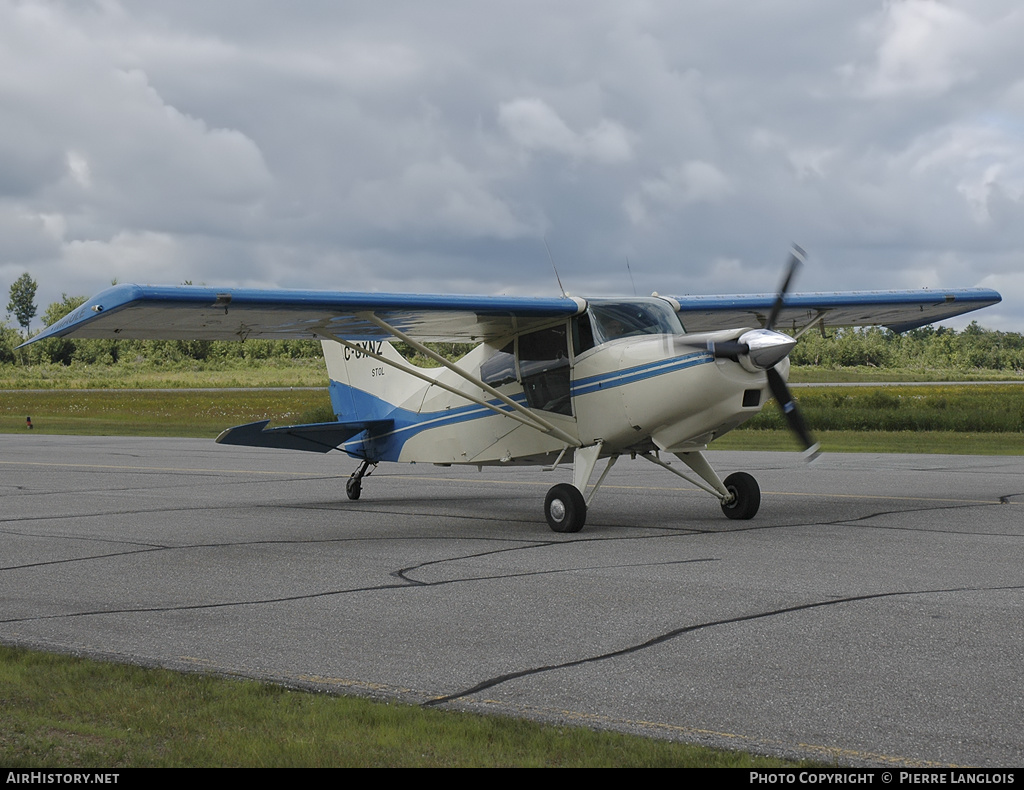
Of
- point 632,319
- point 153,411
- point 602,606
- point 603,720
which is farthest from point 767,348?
point 153,411

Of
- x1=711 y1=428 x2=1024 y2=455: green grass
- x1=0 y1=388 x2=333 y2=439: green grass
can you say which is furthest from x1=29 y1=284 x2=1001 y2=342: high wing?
x1=0 y1=388 x2=333 y2=439: green grass

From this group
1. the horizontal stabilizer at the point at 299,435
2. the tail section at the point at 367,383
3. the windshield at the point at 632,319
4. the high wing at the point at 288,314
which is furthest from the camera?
the tail section at the point at 367,383

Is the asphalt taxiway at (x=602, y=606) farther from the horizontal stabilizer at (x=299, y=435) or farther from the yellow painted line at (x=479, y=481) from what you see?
the horizontal stabilizer at (x=299, y=435)

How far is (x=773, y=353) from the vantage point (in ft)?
36.2

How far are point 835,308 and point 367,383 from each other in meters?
7.15

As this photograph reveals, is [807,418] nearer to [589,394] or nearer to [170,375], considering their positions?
[589,394]

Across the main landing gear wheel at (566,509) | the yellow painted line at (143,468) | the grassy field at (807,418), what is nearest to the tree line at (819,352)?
the grassy field at (807,418)

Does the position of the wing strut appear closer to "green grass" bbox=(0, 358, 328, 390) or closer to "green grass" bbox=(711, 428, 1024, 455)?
"green grass" bbox=(711, 428, 1024, 455)

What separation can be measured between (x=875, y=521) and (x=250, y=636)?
27.0ft

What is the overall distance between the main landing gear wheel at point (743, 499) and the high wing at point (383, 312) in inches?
110

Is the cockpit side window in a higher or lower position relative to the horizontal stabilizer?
higher

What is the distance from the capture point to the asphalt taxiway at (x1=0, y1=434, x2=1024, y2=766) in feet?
17.3

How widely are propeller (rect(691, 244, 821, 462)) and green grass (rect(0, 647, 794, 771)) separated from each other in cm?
681

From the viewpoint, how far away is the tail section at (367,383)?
16062 millimetres
